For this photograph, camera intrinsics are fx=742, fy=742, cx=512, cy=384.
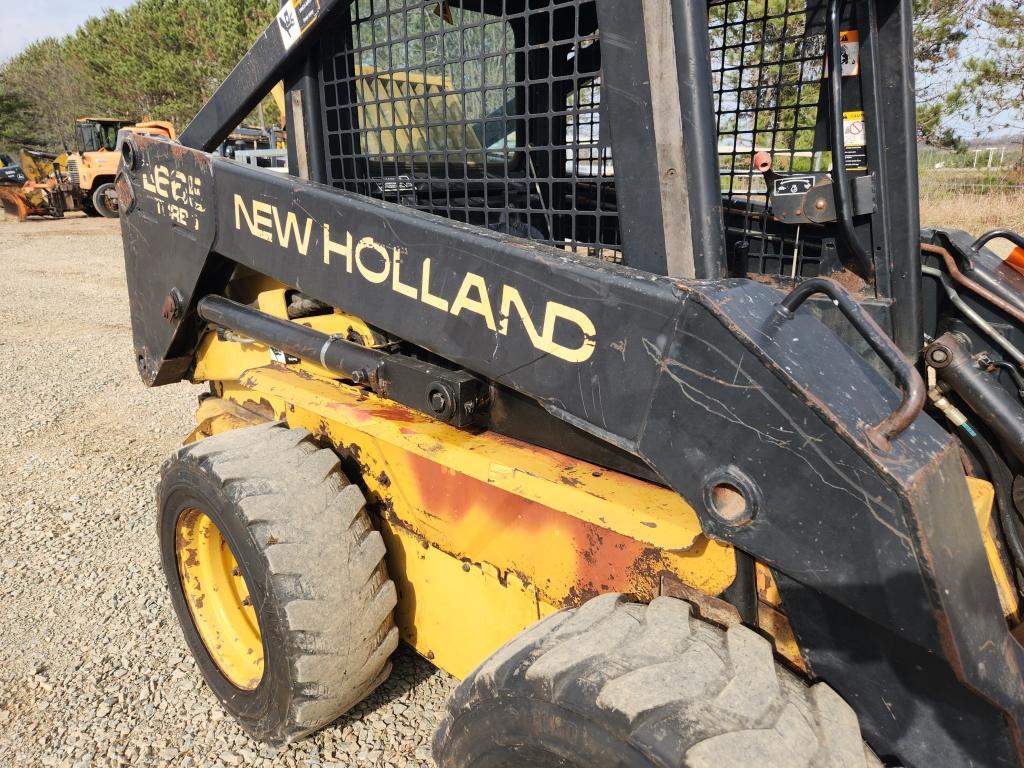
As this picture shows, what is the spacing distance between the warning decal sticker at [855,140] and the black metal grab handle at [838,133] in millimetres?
47

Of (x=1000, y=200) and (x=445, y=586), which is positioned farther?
(x=1000, y=200)

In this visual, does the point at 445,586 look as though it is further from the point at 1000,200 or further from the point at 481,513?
the point at 1000,200

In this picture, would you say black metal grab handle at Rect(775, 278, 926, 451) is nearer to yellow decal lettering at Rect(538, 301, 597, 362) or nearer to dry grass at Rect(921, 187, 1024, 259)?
yellow decal lettering at Rect(538, 301, 597, 362)

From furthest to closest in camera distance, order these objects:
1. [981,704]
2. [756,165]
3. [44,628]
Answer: [44,628] < [756,165] < [981,704]

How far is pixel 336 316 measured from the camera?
2.42m

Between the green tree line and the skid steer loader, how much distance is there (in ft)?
79.8

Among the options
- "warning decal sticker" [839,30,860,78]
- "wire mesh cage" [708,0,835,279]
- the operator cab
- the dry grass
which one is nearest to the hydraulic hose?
"wire mesh cage" [708,0,835,279]

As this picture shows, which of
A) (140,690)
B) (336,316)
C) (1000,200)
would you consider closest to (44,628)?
(140,690)

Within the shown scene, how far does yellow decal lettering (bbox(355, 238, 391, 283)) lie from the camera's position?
1.73 metres

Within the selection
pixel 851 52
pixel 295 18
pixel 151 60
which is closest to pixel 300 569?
pixel 295 18

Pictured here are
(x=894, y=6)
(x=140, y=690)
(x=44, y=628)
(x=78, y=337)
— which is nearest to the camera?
(x=894, y=6)

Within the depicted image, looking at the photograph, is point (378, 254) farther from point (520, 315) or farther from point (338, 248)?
point (520, 315)

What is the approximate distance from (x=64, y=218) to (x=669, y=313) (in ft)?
73.9

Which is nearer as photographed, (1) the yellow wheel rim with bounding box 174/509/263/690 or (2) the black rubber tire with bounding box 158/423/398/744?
(2) the black rubber tire with bounding box 158/423/398/744
